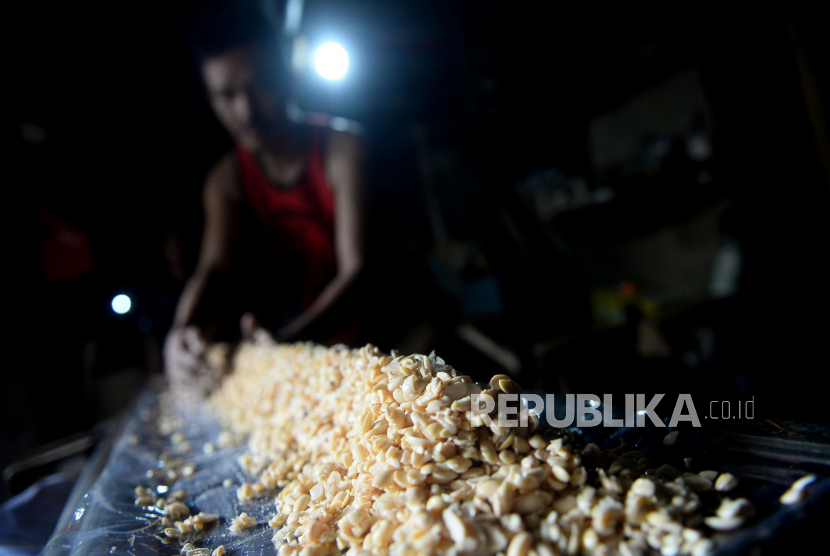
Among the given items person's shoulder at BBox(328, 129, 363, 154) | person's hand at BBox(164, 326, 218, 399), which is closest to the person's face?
person's shoulder at BBox(328, 129, 363, 154)

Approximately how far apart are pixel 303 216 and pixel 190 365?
1.27 metres

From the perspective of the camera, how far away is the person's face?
2.78 metres

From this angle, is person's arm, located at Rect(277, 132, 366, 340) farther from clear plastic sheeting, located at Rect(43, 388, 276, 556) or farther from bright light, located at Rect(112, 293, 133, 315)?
bright light, located at Rect(112, 293, 133, 315)

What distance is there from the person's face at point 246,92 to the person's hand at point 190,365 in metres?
1.45

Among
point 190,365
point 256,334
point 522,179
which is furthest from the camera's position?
point 522,179

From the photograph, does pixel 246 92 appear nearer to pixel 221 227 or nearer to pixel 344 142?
pixel 344 142

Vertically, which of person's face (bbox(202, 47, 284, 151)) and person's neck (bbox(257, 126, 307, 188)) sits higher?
person's face (bbox(202, 47, 284, 151))

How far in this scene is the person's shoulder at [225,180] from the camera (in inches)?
130

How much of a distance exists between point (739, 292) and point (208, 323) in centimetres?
357

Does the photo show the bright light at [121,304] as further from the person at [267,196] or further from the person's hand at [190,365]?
the person's hand at [190,365]

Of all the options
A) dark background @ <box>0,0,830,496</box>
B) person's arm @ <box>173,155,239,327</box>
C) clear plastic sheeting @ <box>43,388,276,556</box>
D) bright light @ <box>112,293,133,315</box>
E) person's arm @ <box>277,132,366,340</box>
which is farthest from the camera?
bright light @ <box>112,293,133,315</box>

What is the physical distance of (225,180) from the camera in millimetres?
3328

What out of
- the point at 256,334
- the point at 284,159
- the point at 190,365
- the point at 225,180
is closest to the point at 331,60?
the point at 284,159

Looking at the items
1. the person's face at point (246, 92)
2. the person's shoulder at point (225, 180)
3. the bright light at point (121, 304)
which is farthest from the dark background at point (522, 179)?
the person's shoulder at point (225, 180)
